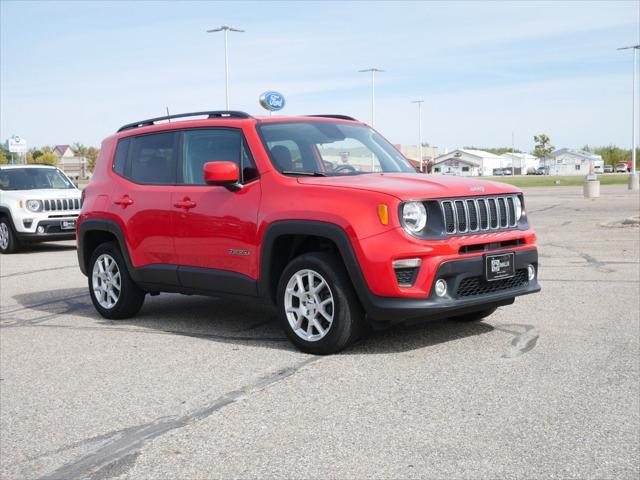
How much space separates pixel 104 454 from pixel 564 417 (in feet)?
8.27

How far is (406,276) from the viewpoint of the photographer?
584 cm

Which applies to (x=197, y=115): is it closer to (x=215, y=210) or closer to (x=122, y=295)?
(x=215, y=210)

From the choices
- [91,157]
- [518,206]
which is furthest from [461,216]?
A: [91,157]

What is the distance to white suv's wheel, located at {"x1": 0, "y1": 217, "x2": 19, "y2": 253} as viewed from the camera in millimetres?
15805

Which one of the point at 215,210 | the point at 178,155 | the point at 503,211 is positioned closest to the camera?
the point at 503,211

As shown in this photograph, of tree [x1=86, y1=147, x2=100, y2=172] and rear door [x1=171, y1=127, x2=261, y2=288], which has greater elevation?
tree [x1=86, y1=147, x2=100, y2=172]

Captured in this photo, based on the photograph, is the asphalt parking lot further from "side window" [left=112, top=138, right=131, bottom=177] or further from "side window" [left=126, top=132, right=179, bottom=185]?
"side window" [left=112, top=138, right=131, bottom=177]

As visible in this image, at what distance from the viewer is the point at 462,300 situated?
6.02m

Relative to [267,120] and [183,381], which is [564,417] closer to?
[183,381]

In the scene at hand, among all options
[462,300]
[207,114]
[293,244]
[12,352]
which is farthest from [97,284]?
[462,300]

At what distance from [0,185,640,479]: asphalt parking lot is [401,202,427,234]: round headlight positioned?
97cm

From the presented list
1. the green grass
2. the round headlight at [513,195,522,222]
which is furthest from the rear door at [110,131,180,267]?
the green grass

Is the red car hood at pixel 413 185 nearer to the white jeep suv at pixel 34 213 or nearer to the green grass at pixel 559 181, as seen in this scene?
the white jeep suv at pixel 34 213

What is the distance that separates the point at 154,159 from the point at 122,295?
1.37 m
